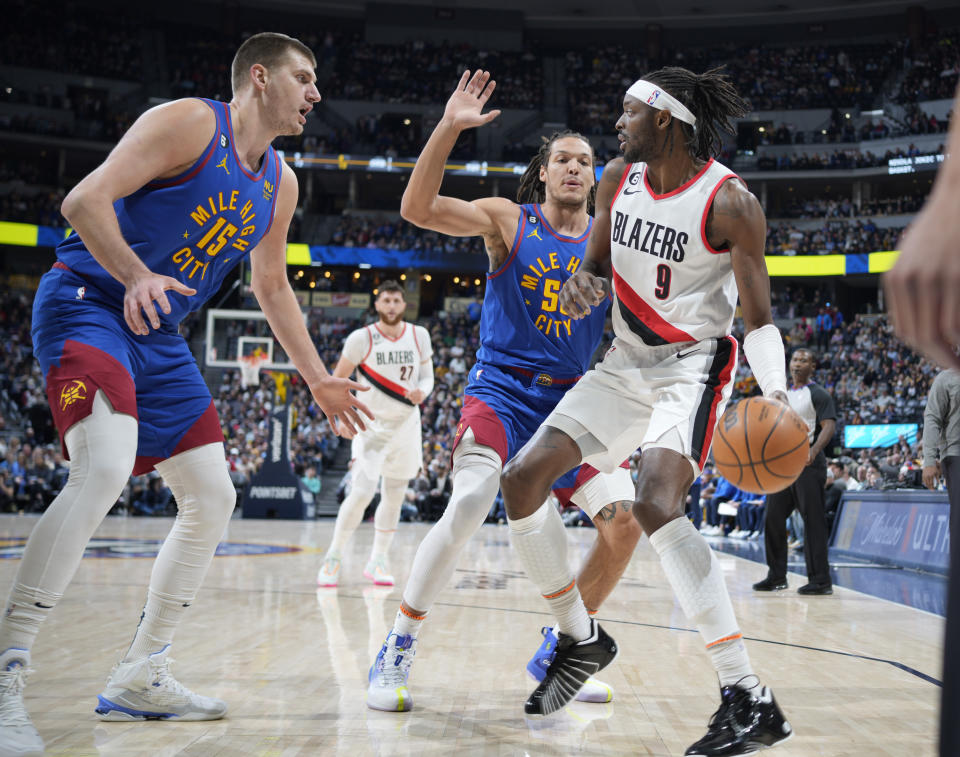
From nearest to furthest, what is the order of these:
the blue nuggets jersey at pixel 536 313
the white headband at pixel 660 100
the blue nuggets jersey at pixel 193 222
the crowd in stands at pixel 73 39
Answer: the blue nuggets jersey at pixel 193 222 → the white headband at pixel 660 100 → the blue nuggets jersey at pixel 536 313 → the crowd in stands at pixel 73 39

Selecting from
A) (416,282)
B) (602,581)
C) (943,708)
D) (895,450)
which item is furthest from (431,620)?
(416,282)

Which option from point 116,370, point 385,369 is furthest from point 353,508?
point 116,370

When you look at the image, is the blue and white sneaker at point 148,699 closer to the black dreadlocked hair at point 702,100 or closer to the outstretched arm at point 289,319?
the outstretched arm at point 289,319

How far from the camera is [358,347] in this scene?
7.41m

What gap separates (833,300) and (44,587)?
106 feet

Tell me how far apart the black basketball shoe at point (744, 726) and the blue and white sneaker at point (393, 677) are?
3.56 feet

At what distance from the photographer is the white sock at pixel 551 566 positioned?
10.5ft

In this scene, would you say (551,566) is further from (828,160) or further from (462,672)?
(828,160)

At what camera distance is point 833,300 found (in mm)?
31625

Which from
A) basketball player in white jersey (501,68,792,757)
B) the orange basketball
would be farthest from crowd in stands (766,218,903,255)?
the orange basketball

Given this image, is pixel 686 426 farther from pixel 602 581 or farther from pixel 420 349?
pixel 420 349

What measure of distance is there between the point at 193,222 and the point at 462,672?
2164mm

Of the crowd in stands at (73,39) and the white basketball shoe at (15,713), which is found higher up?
the crowd in stands at (73,39)

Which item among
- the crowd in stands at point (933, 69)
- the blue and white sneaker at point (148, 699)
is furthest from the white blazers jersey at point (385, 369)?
the crowd in stands at point (933, 69)
